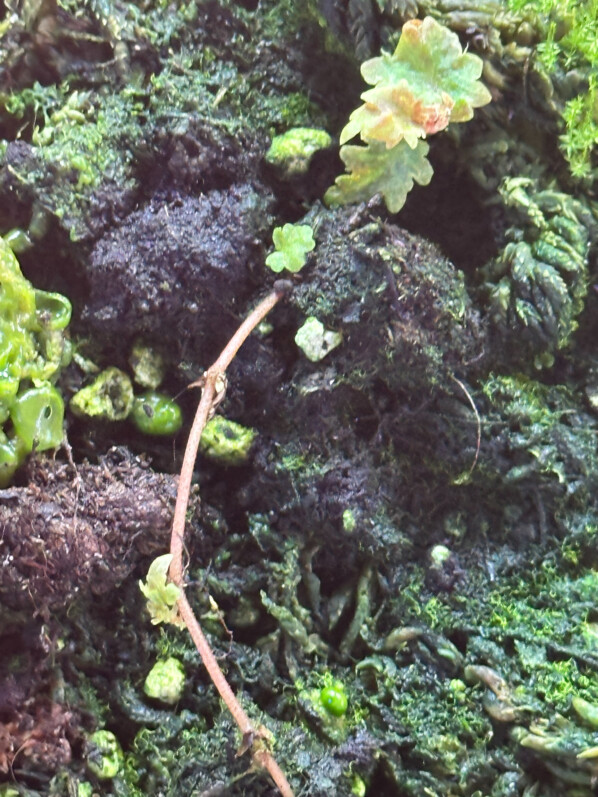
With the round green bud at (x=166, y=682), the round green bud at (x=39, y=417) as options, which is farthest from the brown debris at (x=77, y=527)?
the round green bud at (x=166, y=682)

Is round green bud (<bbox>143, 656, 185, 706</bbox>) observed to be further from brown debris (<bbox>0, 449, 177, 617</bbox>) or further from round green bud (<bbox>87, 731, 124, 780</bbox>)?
brown debris (<bbox>0, 449, 177, 617</bbox>)

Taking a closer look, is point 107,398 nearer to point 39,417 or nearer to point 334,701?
point 39,417

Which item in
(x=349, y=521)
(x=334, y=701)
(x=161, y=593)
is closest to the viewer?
(x=161, y=593)

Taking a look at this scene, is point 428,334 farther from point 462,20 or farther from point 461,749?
point 461,749

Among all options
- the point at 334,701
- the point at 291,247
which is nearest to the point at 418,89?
the point at 291,247

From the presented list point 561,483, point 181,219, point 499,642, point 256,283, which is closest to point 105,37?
point 181,219

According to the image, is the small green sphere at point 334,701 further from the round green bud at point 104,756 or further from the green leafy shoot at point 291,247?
the green leafy shoot at point 291,247
